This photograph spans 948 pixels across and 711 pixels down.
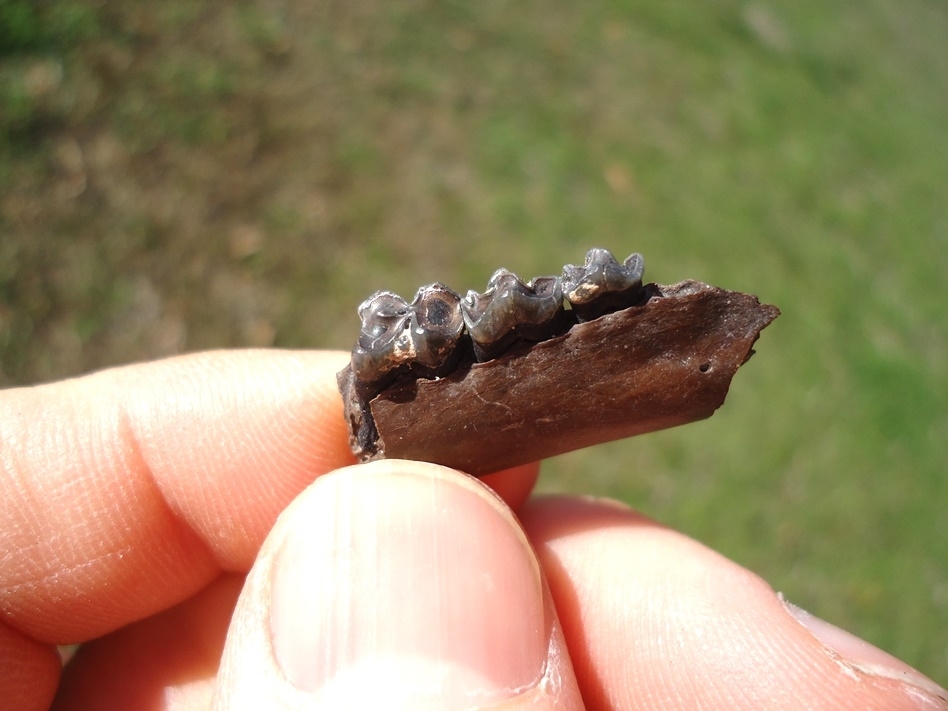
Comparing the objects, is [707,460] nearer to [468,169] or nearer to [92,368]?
[468,169]

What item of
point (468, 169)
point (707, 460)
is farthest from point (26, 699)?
point (468, 169)

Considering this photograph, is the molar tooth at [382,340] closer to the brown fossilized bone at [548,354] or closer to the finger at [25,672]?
the brown fossilized bone at [548,354]

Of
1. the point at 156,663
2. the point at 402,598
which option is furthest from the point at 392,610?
the point at 156,663

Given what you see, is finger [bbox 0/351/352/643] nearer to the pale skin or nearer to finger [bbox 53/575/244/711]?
the pale skin

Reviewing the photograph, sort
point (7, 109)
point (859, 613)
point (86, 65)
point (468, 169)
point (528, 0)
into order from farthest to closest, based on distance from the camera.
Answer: point (528, 0), point (468, 169), point (859, 613), point (86, 65), point (7, 109)

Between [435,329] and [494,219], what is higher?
[435,329]

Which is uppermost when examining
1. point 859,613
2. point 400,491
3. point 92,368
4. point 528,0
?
point 528,0

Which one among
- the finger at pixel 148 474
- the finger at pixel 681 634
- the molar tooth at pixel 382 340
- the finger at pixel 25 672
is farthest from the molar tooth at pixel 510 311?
the finger at pixel 25 672

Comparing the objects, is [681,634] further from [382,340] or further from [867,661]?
[382,340]
